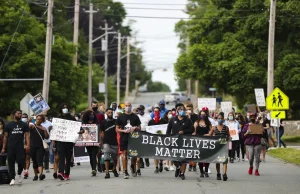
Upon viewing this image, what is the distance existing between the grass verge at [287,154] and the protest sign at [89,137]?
897 centimetres

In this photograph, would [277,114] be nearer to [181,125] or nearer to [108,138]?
[181,125]

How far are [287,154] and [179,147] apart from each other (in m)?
12.2

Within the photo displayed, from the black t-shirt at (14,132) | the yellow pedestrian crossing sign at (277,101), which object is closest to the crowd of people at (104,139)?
the black t-shirt at (14,132)

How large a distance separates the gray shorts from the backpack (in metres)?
2.50

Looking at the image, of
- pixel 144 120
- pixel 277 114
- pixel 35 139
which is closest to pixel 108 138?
pixel 35 139

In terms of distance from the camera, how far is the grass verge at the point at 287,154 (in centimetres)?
2848

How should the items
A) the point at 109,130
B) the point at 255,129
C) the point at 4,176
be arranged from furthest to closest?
the point at 255,129 → the point at 109,130 → the point at 4,176

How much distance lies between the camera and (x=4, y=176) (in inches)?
763

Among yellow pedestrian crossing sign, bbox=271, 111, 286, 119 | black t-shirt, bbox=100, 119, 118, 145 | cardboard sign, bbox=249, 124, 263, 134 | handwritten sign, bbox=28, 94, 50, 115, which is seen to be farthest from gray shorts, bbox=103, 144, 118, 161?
yellow pedestrian crossing sign, bbox=271, 111, 286, 119

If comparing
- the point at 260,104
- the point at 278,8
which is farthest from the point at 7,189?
the point at 278,8

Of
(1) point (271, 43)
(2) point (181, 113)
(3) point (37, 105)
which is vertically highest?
(1) point (271, 43)

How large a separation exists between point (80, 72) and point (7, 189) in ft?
98.2

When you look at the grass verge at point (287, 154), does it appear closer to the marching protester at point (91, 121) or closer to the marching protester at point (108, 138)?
the marching protester at point (91, 121)

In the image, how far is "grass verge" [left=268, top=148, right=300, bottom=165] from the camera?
28.5m
